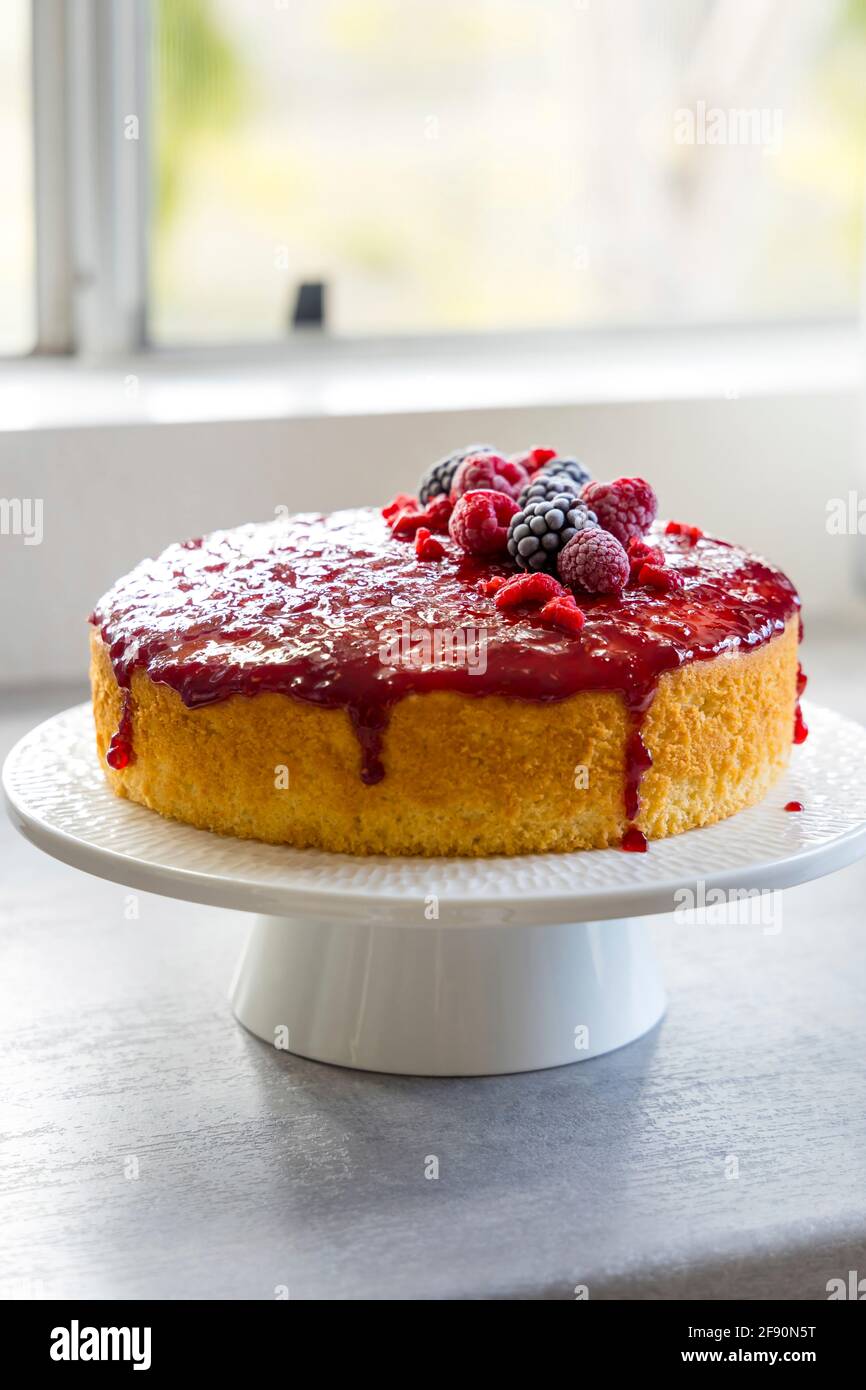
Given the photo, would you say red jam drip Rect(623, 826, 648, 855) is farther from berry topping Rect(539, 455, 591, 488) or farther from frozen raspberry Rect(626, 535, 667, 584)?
berry topping Rect(539, 455, 591, 488)

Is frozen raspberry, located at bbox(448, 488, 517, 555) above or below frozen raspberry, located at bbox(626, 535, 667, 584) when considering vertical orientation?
above

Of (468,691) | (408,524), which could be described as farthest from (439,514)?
(468,691)

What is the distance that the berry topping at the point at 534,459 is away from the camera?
5.46 ft

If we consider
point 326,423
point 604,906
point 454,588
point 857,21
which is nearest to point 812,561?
point 326,423

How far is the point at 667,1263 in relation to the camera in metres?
1.17

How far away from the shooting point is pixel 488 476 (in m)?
1.56

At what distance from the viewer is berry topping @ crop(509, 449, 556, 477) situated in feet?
5.46

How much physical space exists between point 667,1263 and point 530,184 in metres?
2.49

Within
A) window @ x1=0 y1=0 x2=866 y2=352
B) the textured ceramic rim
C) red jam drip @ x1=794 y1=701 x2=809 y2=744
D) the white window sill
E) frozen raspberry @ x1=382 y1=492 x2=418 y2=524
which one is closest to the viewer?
the textured ceramic rim

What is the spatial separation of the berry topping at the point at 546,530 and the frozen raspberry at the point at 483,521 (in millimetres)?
44

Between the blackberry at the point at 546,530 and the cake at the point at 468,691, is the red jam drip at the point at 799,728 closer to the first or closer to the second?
the cake at the point at 468,691

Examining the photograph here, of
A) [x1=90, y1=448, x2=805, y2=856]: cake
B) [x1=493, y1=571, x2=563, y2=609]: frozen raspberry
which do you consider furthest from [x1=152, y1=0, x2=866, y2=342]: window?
[x1=493, y1=571, x2=563, y2=609]: frozen raspberry

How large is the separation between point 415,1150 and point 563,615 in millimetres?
463

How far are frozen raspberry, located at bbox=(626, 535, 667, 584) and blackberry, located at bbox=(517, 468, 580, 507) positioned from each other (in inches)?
2.7
